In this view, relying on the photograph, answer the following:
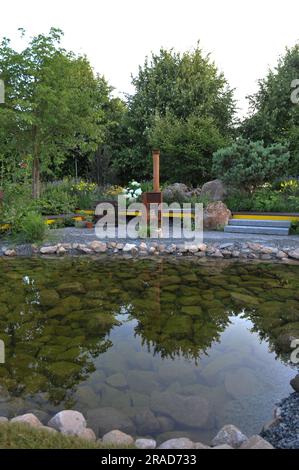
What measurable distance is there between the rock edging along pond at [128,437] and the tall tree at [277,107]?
1686 centimetres

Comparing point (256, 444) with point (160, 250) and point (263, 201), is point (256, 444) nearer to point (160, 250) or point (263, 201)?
point (160, 250)

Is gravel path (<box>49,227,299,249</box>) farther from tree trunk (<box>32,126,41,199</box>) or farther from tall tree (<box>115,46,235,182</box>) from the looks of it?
tall tree (<box>115,46,235,182</box>)

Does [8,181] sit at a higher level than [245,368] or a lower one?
higher

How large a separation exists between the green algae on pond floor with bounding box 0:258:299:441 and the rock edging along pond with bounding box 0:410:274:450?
22 cm

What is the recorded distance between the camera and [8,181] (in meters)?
9.88

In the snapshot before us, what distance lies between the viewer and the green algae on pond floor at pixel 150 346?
291 centimetres

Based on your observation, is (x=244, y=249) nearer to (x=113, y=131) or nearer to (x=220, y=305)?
(x=220, y=305)

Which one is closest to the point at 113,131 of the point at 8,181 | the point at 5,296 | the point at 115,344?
the point at 8,181

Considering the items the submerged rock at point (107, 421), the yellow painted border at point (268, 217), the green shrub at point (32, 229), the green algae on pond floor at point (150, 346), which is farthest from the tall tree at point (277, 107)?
the submerged rock at point (107, 421)

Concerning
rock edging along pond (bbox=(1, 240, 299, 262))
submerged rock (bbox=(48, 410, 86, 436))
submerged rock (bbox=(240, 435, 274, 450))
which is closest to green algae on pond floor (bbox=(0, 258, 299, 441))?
submerged rock (bbox=(48, 410, 86, 436))

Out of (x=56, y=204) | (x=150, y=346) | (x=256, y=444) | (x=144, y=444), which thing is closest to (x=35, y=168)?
(x=56, y=204)

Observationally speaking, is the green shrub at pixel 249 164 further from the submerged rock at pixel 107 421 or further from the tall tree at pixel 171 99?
the submerged rock at pixel 107 421

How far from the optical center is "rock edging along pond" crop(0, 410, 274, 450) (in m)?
Result: 2.26
